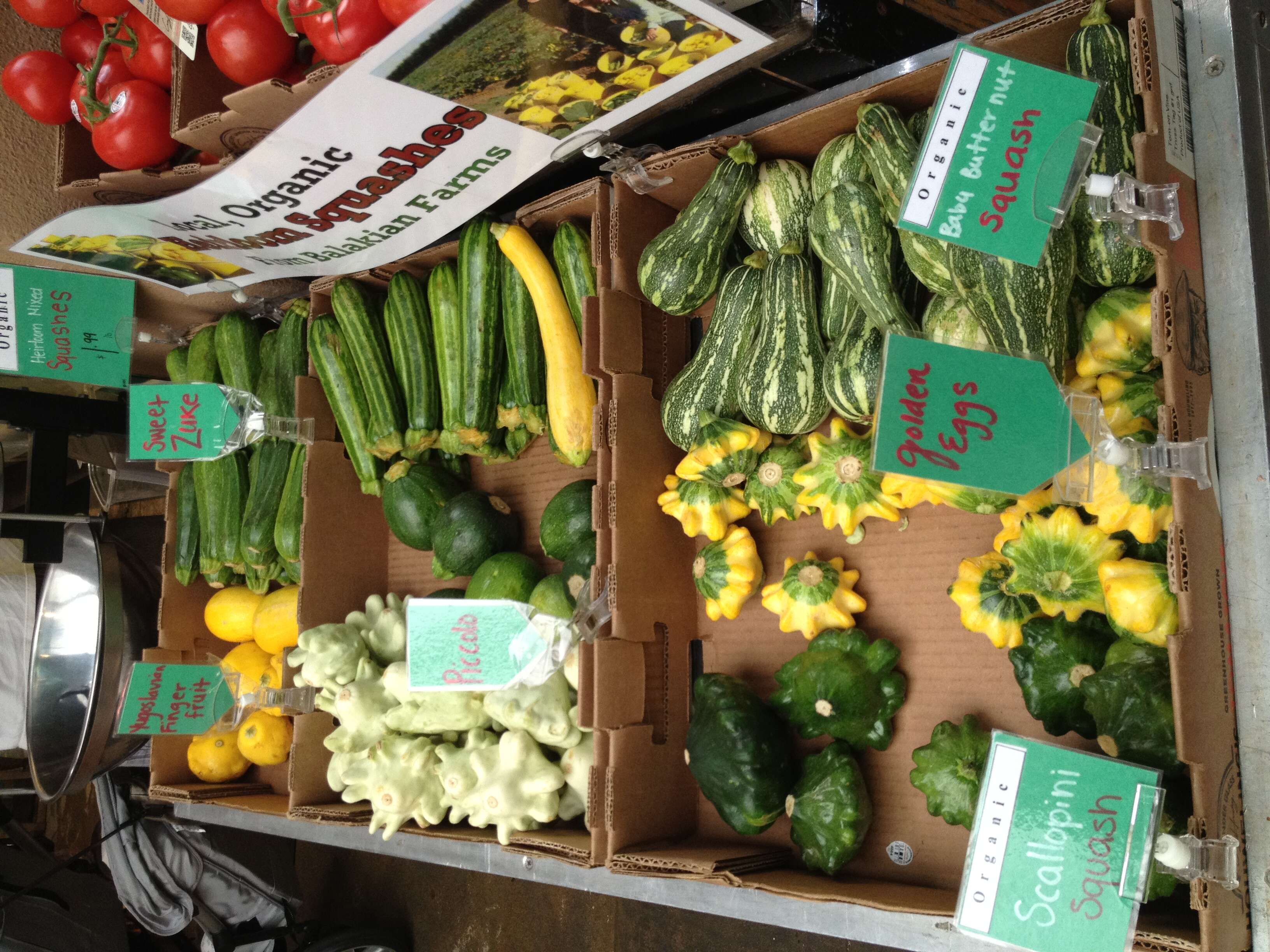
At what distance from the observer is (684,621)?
1990mm

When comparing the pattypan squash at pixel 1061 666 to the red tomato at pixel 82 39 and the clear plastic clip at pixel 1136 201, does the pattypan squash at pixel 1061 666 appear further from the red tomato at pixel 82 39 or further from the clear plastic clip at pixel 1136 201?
the red tomato at pixel 82 39

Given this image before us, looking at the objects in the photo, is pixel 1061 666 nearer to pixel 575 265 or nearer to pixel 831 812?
pixel 831 812

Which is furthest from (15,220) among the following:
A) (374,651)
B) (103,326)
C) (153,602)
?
(374,651)

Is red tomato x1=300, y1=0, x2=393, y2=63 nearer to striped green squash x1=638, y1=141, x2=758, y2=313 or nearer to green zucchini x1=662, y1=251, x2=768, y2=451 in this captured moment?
striped green squash x1=638, y1=141, x2=758, y2=313

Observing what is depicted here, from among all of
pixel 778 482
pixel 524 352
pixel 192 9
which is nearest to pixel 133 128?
pixel 192 9

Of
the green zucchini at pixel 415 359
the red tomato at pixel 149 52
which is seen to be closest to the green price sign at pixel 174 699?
the green zucchini at pixel 415 359

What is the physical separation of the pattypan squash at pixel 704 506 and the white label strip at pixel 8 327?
5.77 ft

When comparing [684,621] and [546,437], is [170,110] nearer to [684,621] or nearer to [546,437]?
[546,437]

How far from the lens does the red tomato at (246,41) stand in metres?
2.10

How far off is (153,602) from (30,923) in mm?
1060

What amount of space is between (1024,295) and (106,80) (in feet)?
7.87

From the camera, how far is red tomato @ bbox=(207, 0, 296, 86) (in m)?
2.10

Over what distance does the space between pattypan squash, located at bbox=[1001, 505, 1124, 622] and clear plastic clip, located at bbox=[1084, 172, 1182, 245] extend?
0.42 m

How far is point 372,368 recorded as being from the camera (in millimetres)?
2312
